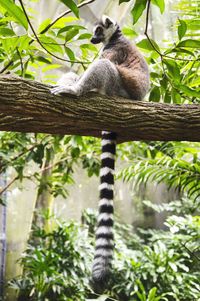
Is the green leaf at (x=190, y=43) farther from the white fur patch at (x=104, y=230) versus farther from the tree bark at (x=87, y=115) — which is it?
the white fur patch at (x=104, y=230)

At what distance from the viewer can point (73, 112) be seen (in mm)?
2271

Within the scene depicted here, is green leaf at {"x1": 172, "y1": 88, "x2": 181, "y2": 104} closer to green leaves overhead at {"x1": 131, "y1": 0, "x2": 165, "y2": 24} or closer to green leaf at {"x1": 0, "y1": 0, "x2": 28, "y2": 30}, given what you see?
green leaves overhead at {"x1": 131, "y1": 0, "x2": 165, "y2": 24}

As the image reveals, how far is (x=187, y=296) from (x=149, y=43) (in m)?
5.07

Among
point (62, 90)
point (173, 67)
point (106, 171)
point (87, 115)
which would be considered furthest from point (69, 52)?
point (106, 171)

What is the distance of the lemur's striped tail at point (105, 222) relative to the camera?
232 centimetres

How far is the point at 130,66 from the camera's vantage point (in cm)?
337

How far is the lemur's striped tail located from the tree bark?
0.39m

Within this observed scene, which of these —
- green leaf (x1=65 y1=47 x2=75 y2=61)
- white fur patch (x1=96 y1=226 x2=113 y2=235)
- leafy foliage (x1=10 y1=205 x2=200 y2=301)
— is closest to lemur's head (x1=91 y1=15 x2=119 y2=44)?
green leaf (x1=65 y1=47 x2=75 y2=61)

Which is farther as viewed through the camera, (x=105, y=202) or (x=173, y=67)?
(x=105, y=202)

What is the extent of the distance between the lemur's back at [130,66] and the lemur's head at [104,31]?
8.7 inches

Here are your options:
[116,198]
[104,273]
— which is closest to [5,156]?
[104,273]

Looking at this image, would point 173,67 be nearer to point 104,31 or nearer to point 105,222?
point 105,222

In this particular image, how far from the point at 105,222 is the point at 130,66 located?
59.8 inches

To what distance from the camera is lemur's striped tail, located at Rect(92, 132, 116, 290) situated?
2.32 meters
